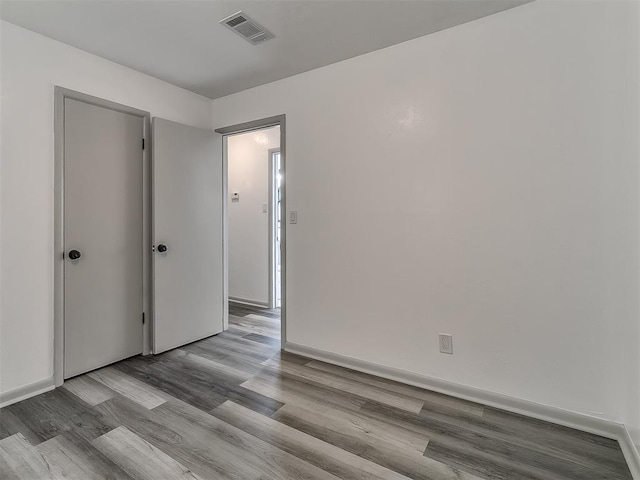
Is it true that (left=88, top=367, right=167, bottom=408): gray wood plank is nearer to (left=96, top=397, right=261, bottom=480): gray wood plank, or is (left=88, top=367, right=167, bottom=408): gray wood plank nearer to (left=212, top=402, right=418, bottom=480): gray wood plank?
(left=96, top=397, right=261, bottom=480): gray wood plank

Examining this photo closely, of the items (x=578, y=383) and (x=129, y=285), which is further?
(x=129, y=285)

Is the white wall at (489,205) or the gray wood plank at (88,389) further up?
the white wall at (489,205)

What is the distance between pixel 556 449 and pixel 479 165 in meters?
1.64

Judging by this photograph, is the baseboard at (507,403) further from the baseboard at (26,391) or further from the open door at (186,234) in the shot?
the baseboard at (26,391)

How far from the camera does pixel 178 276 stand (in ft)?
9.91

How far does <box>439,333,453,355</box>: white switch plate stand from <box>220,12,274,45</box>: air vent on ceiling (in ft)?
7.98

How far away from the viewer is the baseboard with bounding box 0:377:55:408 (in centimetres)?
206

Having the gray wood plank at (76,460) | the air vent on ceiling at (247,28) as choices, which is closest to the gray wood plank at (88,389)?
the gray wood plank at (76,460)

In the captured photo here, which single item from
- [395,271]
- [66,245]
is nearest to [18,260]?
[66,245]

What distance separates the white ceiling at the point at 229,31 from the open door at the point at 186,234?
0.64 metres

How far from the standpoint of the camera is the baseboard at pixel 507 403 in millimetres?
1668

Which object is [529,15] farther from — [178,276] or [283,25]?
[178,276]

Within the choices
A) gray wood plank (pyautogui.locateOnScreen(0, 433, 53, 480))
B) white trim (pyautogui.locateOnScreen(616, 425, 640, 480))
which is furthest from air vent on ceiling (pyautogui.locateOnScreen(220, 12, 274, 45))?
white trim (pyautogui.locateOnScreen(616, 425, 640, 480))

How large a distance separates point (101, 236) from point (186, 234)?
2.29ft
